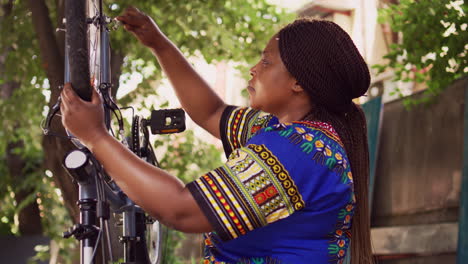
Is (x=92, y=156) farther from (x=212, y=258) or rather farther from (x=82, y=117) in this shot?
(x=212, y=258)

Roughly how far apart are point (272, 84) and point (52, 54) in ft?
16.8

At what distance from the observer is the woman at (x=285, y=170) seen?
5.48 feet

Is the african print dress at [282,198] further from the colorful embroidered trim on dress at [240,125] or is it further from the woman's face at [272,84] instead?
the colorful embroidered trim on dress at [240,125]

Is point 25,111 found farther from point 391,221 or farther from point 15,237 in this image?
point 391,221

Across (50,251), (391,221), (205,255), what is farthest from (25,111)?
(205,255)

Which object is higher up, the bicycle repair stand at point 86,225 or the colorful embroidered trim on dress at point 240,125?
the colorful embroidered trim on dress at point 240,125

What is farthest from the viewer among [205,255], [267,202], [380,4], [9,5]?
[380,4]

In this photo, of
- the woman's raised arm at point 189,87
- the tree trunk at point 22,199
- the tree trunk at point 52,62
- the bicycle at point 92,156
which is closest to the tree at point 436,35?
the tree trunk at point 52,62

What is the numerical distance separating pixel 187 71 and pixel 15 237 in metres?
7.97

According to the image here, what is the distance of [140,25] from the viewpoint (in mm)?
2168

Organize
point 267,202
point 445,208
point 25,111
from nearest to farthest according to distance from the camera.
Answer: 1. point 267,202
2. point 445,208
3. point 25,111

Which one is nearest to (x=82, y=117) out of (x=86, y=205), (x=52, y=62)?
(x=86, y=205)

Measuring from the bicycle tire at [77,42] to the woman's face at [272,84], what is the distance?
21.1 inches

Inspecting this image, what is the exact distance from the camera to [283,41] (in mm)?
1975
